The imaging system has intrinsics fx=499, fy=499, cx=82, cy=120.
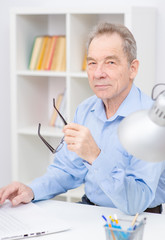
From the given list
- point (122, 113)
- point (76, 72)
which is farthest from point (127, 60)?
point (76, 72)

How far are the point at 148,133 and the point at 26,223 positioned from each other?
0.76 metres

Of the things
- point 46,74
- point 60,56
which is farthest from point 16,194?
point 60,56

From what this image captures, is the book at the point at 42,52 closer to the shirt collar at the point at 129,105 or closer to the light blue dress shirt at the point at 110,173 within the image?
the light blue dress shirt at the point at 110,173

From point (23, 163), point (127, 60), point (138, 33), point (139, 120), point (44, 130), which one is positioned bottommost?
point (23, 163)

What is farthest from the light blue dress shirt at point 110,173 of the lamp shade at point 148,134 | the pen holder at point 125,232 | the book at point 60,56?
the book at point 60,56

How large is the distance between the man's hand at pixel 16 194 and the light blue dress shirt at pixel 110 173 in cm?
4

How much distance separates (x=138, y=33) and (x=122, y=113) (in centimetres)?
121

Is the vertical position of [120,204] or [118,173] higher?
[118,173]

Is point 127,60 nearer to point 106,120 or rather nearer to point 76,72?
point 106,120

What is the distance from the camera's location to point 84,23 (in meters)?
3.50

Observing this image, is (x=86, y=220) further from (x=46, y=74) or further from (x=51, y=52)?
(x=51, y=52)

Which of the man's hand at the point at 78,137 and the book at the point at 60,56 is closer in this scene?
the man's hand at the point at 78,137

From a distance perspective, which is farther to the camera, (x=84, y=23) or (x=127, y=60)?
(x=84, y=23)

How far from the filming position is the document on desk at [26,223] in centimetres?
167
